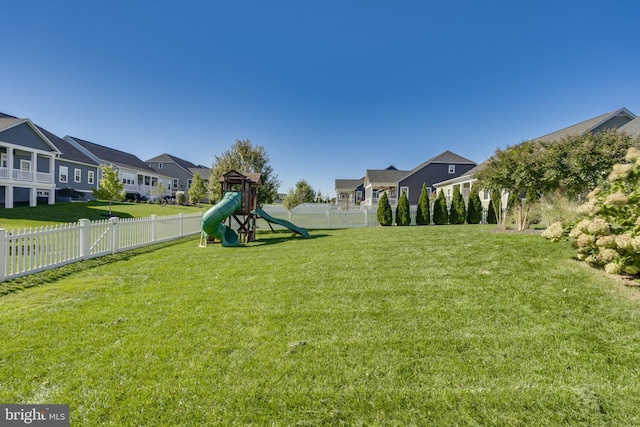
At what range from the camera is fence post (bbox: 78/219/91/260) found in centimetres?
706

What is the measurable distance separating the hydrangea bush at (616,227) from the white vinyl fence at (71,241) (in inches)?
394

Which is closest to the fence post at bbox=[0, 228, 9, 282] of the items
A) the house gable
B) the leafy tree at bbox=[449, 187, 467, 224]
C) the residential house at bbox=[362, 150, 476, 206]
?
the leafy tree at bbox=[449, 187, 467, 224]

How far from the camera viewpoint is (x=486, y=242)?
6.94 meters

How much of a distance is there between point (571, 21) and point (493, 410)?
44.6ft

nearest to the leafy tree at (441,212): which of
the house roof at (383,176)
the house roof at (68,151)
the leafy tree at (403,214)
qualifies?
the leafy tree at (403,214)

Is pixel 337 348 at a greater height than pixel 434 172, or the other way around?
pixel 434 172

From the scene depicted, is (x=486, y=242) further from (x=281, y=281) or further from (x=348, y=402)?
(x=348, y=402)

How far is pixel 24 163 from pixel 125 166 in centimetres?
1156

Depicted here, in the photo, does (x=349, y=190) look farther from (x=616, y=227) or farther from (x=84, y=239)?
(x=616, y=227)

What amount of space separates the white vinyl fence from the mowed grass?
1.14 metres

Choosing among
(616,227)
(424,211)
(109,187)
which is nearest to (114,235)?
(616,227)

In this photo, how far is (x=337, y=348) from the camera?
2801 mm

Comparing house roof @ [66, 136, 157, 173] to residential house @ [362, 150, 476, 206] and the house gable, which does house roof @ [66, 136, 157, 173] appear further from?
residential house @ [362, 150, 476, 206]

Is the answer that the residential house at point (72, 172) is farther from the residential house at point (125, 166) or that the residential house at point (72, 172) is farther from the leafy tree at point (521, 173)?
the leafy tree at point (521, 173)
